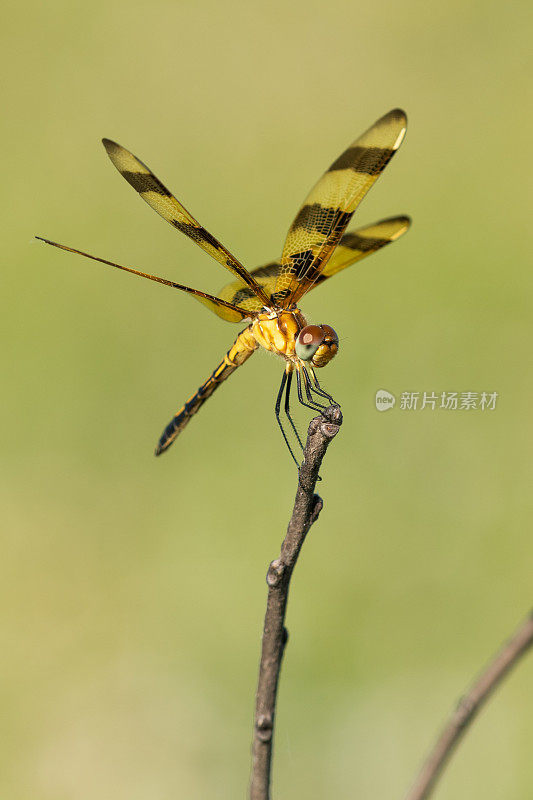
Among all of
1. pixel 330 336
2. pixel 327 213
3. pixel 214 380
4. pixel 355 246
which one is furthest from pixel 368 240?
pixel 330 336

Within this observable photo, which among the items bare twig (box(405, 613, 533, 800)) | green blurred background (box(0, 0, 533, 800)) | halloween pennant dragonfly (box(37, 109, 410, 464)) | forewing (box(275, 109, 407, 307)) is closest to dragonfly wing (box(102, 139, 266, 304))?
halloween pennant dragonfly (box(37, 109, 410, 464))

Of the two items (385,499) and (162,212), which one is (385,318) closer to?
(385,499)

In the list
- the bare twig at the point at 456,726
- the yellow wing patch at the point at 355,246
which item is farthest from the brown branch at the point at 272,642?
the yellow wing patch at the point at 355,246

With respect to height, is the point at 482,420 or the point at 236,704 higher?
the point at 482,420

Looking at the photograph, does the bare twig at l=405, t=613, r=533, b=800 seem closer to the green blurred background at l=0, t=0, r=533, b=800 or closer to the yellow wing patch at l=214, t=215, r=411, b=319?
the yellow wing patch at l=214, t=215, r=411, b=319

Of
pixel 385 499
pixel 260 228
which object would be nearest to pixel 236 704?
pixel 385 499

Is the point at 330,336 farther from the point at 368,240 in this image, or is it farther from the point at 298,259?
the point at 368,240

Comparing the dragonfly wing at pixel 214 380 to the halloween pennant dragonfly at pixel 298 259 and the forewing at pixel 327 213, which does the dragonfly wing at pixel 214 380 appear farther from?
the forewing at pixel 327 213
